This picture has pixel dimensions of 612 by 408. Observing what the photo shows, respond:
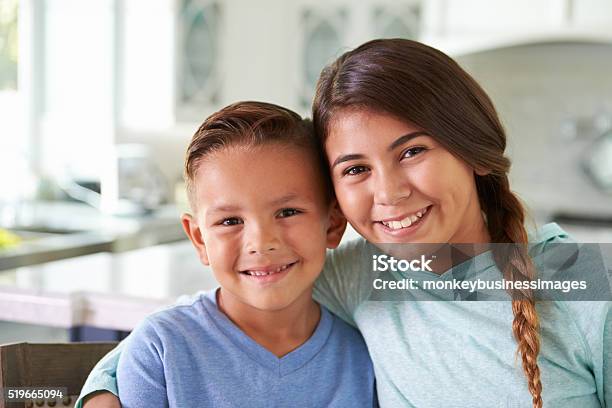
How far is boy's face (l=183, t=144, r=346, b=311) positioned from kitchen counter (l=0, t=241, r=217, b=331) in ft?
1.18

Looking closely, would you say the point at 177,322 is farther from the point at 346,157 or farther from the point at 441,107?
the point at 441,107

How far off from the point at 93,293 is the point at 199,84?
281 centimetres

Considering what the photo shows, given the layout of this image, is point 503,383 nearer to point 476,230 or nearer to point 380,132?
point 476,230

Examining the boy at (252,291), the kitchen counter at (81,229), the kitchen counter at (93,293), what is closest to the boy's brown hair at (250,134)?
the boy at (252,291)

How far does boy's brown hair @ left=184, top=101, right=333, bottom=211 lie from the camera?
38.6 inches

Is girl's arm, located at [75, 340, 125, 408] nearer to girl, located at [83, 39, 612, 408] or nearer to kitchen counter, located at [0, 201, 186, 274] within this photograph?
girl, located at [83, 39, 612, 408]

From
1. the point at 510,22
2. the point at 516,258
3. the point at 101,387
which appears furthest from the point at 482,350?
the point at 510,22

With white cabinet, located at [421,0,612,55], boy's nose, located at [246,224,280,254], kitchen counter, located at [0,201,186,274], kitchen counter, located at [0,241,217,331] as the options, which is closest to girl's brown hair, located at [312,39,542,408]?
boy's nose, located at [246,224,280,254]

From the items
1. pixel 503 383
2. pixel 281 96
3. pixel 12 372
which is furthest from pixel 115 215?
pixel 503 383

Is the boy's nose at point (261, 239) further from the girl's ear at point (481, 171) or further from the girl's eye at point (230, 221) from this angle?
the girl's ear at point (481, 171)

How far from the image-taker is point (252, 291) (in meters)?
0.97

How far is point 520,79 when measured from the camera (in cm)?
381

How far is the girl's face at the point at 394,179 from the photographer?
91 cm

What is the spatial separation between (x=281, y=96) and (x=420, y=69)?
10.6ft
